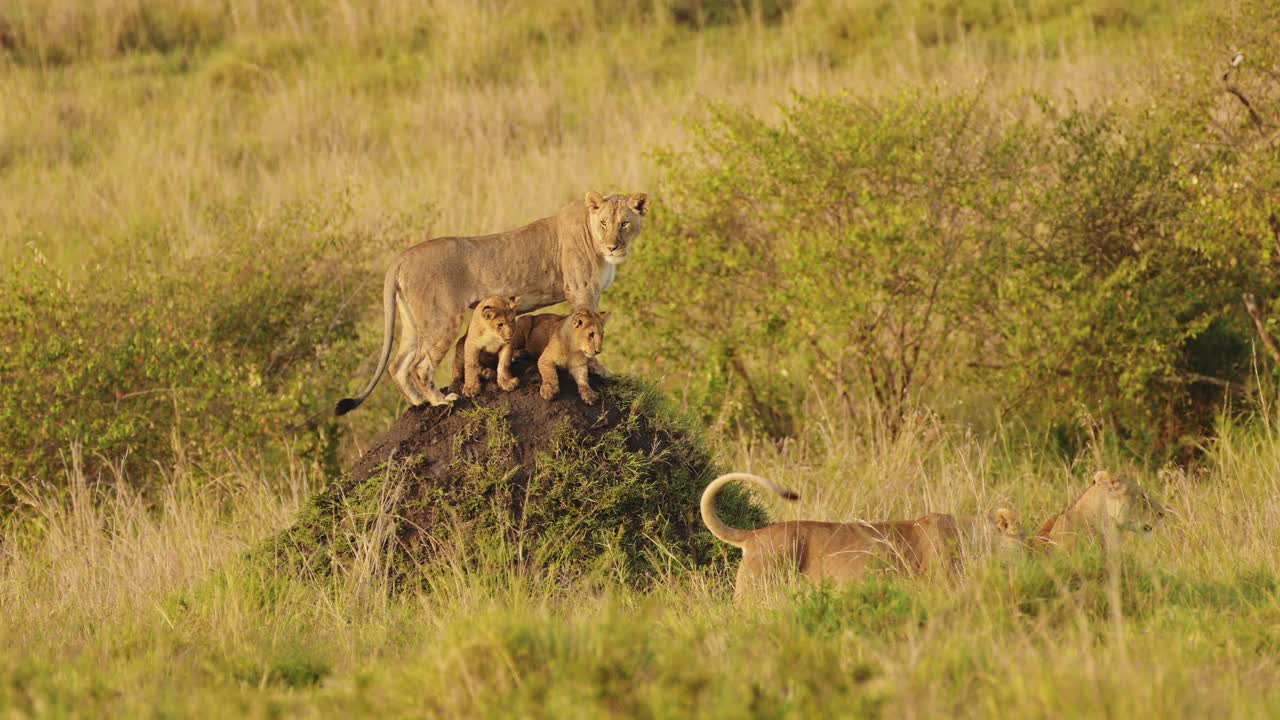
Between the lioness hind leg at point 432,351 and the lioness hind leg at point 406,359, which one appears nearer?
the lioness hind leg at point 432,351

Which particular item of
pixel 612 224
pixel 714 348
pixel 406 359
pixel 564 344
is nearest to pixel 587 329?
pixel 564 344

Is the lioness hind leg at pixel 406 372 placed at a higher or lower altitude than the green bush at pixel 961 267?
higher


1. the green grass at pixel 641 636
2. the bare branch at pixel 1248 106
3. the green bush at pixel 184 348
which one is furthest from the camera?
the bare branch at pixel 1248 106

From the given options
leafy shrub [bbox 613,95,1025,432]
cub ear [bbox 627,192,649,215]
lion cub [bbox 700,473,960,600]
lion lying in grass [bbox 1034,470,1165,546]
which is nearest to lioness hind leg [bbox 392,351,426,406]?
cub ear [bbox 627,192,649,215]

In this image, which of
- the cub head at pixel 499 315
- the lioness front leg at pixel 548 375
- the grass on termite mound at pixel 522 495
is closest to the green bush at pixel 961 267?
the grass on termite mound at pixel 522 495

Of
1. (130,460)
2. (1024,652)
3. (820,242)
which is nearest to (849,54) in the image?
(820,242)

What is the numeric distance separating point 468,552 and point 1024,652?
3043 mm

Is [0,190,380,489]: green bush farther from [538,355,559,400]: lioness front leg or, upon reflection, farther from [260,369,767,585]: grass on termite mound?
[538,355,559,400]: lioness front leg

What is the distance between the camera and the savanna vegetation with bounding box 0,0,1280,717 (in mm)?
5402

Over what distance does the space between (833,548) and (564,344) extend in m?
1.61

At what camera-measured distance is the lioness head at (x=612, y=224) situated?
7.19 m

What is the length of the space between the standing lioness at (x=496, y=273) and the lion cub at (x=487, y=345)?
A: 0.12 meters

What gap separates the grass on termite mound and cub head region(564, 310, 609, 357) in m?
0.50

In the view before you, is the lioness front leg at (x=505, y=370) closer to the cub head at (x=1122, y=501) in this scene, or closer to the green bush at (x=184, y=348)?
the cub head at (x=1122, y=501)
